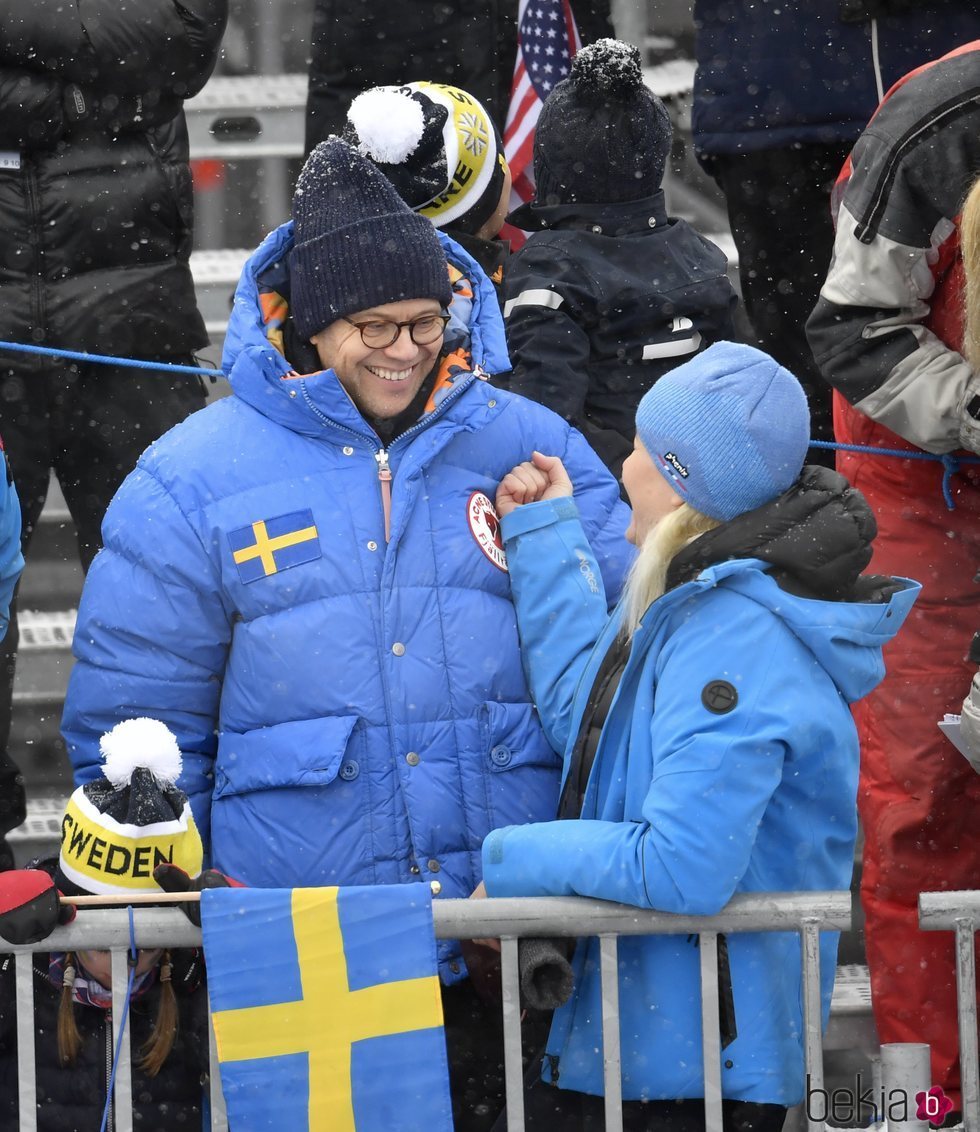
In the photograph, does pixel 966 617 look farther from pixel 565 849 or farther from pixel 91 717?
pixel 91 717

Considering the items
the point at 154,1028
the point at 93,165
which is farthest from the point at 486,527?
the point at 93,165

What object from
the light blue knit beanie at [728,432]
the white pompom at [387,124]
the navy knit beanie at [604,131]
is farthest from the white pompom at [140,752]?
the navy knit beanie at [604,131]

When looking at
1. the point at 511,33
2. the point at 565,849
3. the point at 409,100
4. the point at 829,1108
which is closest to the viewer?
the point at 565,849

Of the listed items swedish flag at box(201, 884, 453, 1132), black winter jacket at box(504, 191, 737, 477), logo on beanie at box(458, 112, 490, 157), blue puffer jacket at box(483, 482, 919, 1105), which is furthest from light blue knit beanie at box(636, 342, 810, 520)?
logo on beanie at box(458, 112, 490, 157)

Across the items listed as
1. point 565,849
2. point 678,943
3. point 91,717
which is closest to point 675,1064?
point 678,943

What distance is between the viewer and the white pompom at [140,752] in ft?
10.8

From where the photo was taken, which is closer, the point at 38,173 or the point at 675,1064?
the point at 675,1064

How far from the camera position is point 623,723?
332 cm

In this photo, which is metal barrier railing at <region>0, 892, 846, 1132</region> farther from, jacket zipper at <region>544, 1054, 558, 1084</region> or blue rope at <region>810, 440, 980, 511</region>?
blue rope at <region>810, 440, 980, 511</region>

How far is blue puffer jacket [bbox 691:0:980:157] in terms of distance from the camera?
210 inches

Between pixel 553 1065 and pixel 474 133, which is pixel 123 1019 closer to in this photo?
pixel 553 1065

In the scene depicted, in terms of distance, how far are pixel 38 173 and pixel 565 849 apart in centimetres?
269

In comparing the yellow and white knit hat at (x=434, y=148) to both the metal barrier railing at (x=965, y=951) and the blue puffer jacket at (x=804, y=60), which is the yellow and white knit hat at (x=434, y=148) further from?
the metal barrier railing at (x=965, y=951)

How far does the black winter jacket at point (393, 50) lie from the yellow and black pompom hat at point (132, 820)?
317 centimetres
